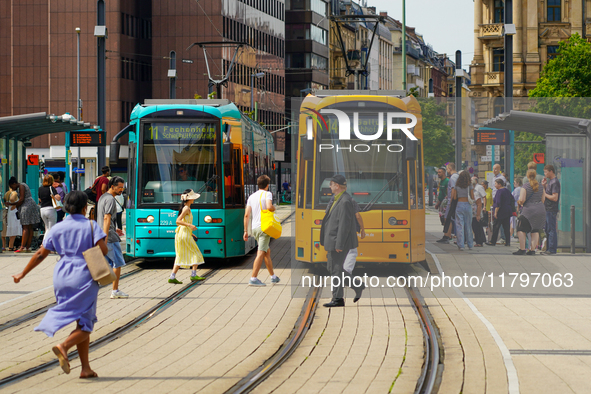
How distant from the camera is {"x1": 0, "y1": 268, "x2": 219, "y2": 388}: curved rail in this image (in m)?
8.09

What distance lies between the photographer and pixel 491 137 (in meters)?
24.0

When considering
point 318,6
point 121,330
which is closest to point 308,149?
point 121,330

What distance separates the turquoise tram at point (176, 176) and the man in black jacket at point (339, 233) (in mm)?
5631

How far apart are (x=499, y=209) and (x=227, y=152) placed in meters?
6.40

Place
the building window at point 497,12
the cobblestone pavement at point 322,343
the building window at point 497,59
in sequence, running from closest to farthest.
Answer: the cobblestone pavement at point 322,343
the building window at point 497,12
the building window at point 497,59

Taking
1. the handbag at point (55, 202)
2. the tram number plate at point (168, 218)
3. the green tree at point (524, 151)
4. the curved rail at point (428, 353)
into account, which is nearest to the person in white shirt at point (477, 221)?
the tram number plate at point (168, 218)

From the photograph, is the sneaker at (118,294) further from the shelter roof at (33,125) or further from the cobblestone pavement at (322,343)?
the shelter roof at (33,125)

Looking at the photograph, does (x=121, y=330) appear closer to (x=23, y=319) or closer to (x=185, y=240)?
(x=23, y=319)

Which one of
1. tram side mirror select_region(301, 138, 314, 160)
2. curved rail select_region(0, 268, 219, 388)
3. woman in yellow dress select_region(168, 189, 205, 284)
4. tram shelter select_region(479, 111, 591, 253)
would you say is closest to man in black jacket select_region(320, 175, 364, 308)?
curved rail select_region(0, 268, 219, 388)

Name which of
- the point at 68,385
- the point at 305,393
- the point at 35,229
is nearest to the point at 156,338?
the point at 68,385

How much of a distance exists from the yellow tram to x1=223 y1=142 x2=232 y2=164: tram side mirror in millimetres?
2627

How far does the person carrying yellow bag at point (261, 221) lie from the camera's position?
49.2 feet

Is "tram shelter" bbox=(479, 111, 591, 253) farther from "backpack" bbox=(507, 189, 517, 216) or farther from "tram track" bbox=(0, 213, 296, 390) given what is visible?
"tram track" bbox=(0, 213, 296, 390)

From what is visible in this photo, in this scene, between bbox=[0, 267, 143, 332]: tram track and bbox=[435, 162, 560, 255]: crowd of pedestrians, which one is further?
bbox=[435, 162, 560, 255]: crowd of pedestrians
